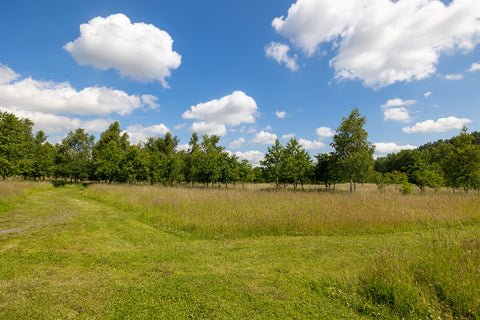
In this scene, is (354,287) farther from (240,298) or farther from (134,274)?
(134,274)

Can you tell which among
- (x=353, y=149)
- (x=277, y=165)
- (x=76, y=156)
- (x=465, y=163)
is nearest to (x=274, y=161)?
(x=277, y=165)

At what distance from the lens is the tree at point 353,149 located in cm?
2720

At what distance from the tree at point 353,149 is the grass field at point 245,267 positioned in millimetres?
17744

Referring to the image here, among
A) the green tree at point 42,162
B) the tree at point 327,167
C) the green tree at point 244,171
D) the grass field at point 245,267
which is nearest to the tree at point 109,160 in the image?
the green tree at point 42,162

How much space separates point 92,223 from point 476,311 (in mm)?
12854

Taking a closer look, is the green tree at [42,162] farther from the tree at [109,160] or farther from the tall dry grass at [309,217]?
the tall dry grass at [309,217]

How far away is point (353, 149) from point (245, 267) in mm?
29117

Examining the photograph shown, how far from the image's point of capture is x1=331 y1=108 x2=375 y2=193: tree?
27.2m

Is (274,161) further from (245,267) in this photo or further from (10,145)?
(10,145)

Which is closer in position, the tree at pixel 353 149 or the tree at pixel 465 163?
the tree at pixel 465 163

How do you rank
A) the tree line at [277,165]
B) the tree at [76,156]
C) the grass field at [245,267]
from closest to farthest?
the grass field at [245,267], the tree line at [277,165], the tree at [76,156]

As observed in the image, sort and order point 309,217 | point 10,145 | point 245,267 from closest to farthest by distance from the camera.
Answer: point 245,267, point 309,217, point 10,145

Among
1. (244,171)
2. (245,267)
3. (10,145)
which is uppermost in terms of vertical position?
(10,145)

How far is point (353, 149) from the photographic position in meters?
29.0
